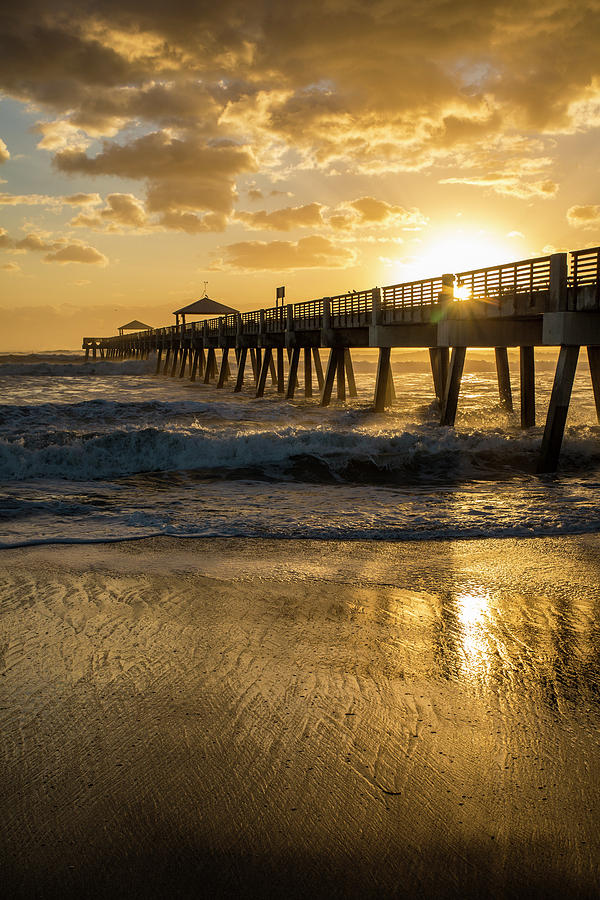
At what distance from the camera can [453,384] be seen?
1828 centimetres

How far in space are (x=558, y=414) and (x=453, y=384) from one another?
4.82 meters

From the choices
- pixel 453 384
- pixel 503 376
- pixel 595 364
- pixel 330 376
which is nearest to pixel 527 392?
pixel 595 364

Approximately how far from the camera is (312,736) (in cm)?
352

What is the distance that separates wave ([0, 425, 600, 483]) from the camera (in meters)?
13.6

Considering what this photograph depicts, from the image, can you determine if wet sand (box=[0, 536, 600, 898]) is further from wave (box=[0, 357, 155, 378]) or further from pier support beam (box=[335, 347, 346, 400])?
wave (box=[0, 357, 155, 378])

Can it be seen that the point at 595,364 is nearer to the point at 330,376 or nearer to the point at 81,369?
the point at 330,376

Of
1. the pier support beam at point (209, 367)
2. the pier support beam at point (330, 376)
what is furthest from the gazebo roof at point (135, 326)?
the pier support beam at point (330, 376)

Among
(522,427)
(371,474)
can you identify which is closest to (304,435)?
(371,474)

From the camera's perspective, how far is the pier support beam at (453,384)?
17.8 meters

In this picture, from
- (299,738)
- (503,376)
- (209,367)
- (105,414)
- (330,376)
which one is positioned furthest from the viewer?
(209,367)

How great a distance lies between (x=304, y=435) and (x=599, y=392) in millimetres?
8737

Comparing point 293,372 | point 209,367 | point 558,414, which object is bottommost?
point 558,414

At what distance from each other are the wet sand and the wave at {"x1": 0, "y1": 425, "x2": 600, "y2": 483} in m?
7.48

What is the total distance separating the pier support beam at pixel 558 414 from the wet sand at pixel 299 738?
7815mm
